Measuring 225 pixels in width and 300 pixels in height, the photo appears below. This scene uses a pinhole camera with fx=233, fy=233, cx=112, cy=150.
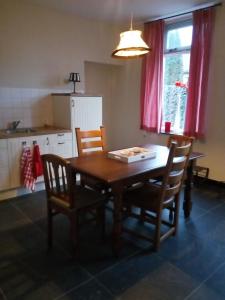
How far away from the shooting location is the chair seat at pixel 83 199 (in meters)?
1.95

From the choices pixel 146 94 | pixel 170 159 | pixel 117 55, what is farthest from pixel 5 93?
pixel 170 159

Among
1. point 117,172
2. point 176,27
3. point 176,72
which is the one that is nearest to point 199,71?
point 176,72

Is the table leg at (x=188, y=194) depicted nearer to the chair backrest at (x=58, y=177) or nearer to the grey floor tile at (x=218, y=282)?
the grey floor tile at (x=218, y=282)

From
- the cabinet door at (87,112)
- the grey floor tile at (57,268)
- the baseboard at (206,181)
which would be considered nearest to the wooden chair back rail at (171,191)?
the grey floor tile at (57,268)

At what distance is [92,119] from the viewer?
3.80 metres

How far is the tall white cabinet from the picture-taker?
3.54m

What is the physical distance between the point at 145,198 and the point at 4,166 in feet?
6.30

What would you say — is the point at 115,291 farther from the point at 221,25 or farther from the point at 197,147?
the point at 221,25

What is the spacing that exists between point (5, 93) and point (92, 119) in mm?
1337

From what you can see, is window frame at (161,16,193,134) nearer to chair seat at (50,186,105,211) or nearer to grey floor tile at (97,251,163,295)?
chair seat at (50,186,105,211)

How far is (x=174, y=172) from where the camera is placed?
7.01 ft

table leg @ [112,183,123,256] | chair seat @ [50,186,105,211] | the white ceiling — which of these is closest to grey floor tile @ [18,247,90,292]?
table leg @ [112,183,123,256]

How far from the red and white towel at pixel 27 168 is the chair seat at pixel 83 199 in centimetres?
121

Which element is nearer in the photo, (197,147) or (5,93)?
(5,93)
